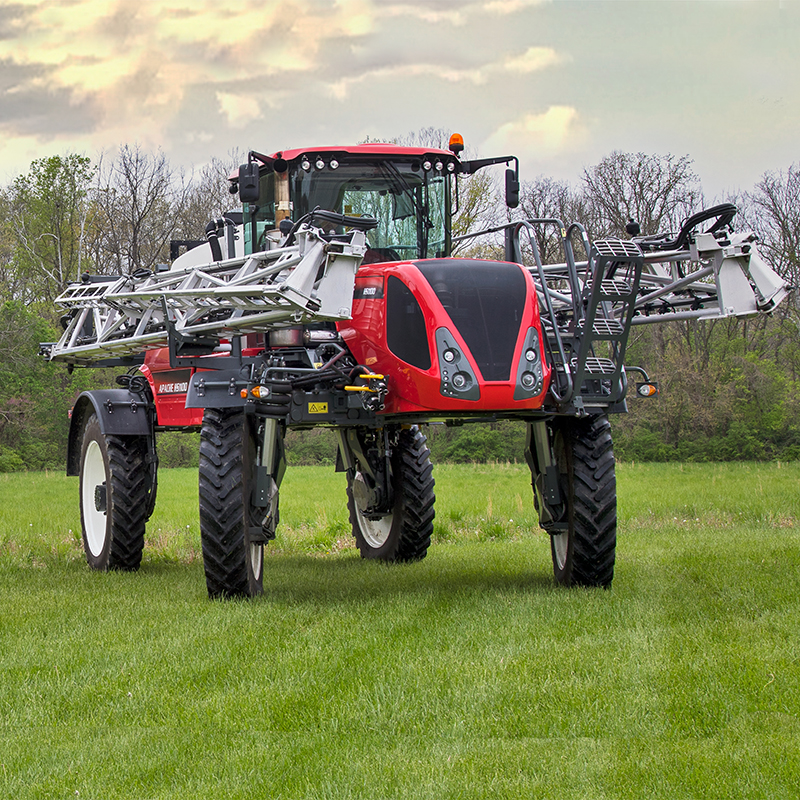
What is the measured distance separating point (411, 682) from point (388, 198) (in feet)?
16.4

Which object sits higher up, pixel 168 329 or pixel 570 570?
pixel 168 329

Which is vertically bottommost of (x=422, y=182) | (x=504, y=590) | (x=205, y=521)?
(x=504, y=590)

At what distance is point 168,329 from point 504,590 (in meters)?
3.43

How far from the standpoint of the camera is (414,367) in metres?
7.60

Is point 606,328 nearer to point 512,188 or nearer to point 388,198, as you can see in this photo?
point 512,188

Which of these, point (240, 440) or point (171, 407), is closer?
point (240, 440)

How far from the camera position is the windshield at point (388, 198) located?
9.16 m

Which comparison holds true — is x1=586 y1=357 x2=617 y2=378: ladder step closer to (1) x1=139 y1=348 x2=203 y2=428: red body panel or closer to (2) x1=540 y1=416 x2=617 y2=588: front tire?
(2) x1=540 y1=416 x2=617 y2=588: front tire

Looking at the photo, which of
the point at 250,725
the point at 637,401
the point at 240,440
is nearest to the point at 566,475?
the point at 240,440

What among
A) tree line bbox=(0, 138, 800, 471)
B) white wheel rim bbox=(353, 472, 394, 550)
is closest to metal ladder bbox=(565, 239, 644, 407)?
white wheel rim bbox=(353, 472, 394, 550)

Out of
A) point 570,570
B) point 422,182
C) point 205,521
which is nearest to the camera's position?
point 205,521

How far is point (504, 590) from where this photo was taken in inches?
330

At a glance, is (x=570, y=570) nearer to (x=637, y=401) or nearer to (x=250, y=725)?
(x=250, y=725)

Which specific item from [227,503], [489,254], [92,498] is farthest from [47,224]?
[227,503]
